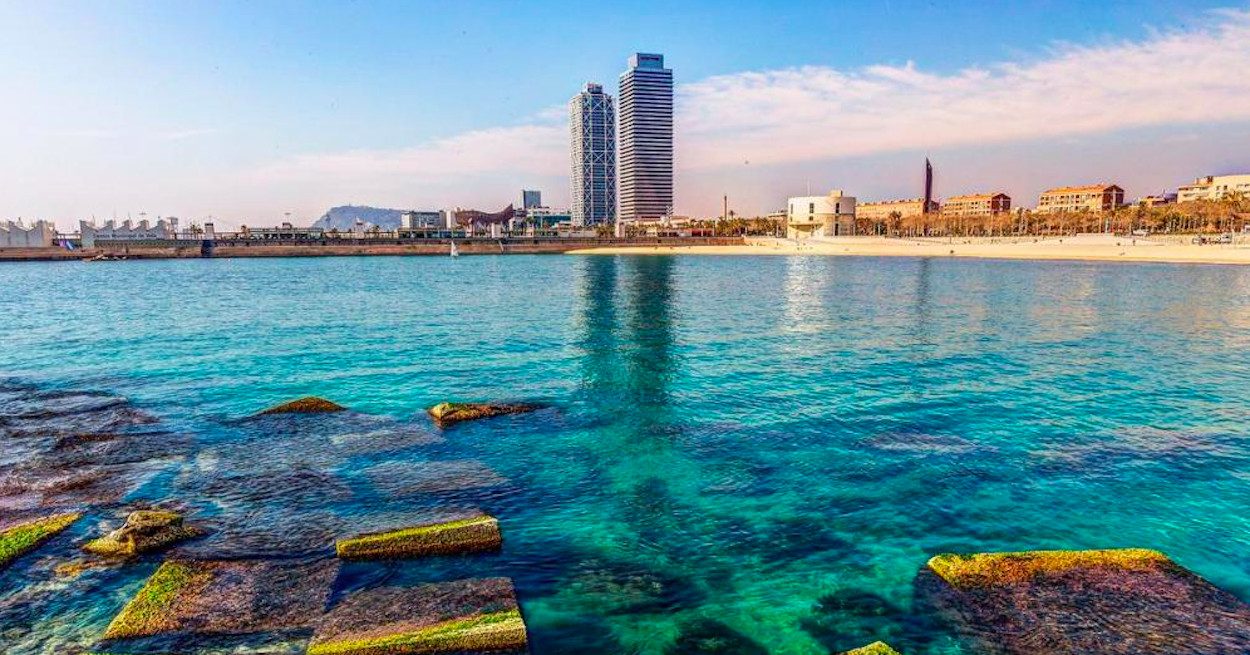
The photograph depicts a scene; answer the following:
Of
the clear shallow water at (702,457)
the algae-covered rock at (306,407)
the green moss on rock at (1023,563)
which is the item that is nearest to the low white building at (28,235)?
the clear shallow water at (702,457)

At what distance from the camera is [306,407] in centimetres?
2188

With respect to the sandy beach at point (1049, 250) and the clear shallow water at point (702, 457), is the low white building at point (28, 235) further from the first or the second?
the clear shallow water at point (702, 457)

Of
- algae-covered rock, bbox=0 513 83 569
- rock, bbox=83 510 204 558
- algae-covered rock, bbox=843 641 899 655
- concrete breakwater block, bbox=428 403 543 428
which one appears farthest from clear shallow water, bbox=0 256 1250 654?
algae-covered rock, bbox=843 641 899 655

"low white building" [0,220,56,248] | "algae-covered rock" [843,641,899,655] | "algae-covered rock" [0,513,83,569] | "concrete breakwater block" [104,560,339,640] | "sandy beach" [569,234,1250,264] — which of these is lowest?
"concrete breakwater block" [104,560,339,640]

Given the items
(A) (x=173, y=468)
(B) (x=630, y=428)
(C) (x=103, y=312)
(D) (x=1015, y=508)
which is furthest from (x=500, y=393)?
(C) (x=103, y=312)

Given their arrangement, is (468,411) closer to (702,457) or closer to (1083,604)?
(702,457)

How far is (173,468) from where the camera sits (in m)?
16.5

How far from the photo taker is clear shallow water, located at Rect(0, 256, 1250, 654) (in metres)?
10.8

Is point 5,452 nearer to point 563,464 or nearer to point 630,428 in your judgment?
point 563,464

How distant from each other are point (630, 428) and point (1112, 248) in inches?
5875

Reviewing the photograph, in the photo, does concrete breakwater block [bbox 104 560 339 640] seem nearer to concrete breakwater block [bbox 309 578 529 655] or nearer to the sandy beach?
concrete breakwater block [bbox 309 578 529 655]

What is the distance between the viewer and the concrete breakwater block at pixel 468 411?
20609mm

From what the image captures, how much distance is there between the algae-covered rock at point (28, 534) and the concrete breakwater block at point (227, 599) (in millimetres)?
2929

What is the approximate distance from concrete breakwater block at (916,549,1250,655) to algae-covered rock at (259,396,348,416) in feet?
60.3
